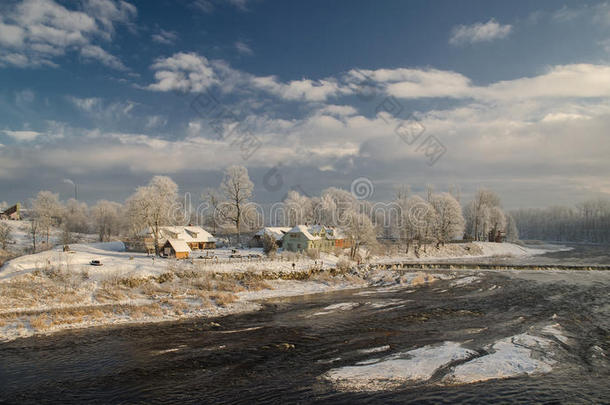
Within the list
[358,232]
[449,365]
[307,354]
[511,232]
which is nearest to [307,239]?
[358,232]

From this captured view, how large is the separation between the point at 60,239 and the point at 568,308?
92.8 meters

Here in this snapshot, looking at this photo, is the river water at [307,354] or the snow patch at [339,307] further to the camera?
the snow patch at [339,307]

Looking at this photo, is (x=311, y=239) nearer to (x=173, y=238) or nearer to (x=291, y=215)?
(x=173, y=238)

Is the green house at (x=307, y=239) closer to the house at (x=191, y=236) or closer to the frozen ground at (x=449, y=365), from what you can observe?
the house at (x=191, y=236)

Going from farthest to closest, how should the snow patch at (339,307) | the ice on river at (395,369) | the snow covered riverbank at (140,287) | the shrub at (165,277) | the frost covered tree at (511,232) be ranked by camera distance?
the frost covered tree at (511,232) → the shrub at (165,277) → the snow patch at (339,307) → the snow covered riverbank at (140,287) → the ice on river at (395,369)

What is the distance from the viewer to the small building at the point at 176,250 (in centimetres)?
5541

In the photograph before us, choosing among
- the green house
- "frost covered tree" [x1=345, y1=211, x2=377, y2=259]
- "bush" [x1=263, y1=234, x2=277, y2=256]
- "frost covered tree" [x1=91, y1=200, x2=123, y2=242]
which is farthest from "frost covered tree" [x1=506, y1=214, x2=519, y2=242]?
"frost covered tree" [x1=91, y1=200, x2=123, y2=242]

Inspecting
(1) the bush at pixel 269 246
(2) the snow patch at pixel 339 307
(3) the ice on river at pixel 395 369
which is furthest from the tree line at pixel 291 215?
(3) the ice on river at pixel 395 369

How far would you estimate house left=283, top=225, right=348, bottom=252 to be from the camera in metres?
78.1

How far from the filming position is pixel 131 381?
17766mm

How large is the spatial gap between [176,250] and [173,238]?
13.3m

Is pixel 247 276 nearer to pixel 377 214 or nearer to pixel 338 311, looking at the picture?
pixel 338 311

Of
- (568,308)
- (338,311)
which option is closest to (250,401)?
(338,311)

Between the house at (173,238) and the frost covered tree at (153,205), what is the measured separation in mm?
1373
